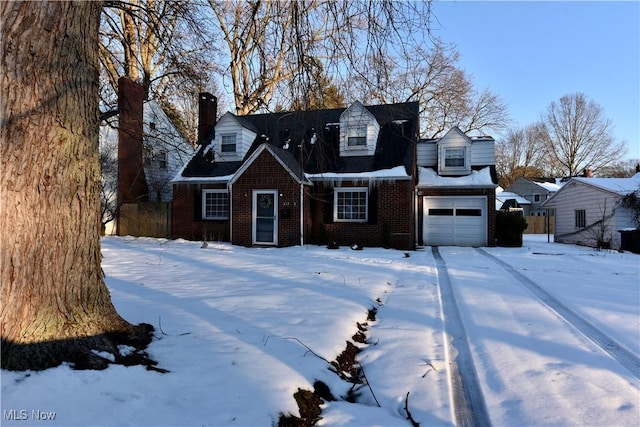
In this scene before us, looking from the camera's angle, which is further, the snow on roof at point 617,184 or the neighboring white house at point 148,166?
the neighboring white house at point 148,166

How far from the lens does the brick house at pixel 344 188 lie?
14.3m

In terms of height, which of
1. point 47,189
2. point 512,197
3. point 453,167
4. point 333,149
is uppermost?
point 333,149

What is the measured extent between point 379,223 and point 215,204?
6946 mm

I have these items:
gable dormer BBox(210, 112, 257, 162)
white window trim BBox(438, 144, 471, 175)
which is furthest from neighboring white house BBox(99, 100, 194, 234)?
white window trim BBox(438, 144, 471, 175)

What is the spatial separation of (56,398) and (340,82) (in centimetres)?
446

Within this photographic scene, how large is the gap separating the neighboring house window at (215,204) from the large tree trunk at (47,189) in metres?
13.2

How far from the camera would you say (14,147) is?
8.78 ft

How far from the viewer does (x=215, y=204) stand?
1633cm

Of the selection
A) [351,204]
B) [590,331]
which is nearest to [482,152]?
[351,204]

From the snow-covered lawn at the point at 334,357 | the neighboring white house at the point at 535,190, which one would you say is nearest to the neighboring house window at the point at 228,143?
the snow-covered lawn at the point at 334,357

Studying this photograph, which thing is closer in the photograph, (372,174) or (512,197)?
(372,174)

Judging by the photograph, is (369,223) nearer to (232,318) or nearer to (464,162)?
(464,162)

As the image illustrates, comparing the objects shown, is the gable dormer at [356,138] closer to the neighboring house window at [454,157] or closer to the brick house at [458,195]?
the brick house at [458,195]

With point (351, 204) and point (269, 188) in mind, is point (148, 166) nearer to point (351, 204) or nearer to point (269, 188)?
point (269, 188)
